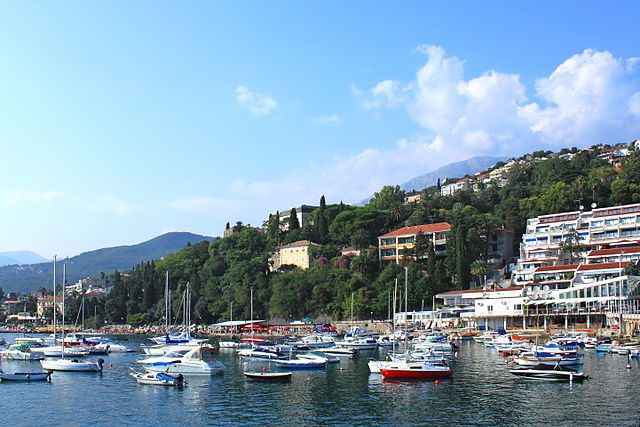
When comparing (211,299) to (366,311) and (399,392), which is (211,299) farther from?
(399,392)

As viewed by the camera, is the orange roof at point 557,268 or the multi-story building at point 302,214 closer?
the orange roof at point 557,268

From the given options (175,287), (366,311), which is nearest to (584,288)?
(366,311)

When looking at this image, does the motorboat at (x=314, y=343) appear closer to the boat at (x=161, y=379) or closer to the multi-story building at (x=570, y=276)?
the boat at (x=161, y=379)

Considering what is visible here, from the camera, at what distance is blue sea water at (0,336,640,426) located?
3216 cm

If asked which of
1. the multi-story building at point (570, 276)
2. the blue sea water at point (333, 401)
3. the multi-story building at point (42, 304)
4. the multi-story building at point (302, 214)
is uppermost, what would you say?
the multi-story building at point (302, 214)

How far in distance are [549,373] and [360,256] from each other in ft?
207

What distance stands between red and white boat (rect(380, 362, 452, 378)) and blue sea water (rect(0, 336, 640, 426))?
861 millimetres

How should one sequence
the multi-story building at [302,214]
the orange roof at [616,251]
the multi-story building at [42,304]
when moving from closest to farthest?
the orange roof at [616,251] → the multi-story building at [302,214] → the multi-story building at [42,304]

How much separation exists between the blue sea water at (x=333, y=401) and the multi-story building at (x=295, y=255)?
242 feet

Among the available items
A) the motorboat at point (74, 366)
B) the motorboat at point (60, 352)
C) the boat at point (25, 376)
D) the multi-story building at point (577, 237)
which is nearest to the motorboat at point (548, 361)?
the motorboat at point (74, 366)

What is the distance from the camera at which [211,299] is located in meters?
125

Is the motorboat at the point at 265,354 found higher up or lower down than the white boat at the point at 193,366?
lower down

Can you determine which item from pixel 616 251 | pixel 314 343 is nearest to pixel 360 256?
pixel 314 343

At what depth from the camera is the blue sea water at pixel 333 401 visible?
105 feet
